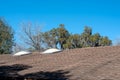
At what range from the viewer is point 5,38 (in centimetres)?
3494

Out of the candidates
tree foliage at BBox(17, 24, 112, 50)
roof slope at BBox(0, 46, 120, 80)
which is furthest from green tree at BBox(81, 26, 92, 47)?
roof slope at BBox(0, 46, 120, 80)

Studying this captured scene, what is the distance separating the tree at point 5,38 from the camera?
34581 mm

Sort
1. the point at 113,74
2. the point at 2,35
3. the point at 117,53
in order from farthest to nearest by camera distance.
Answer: the point at 2,35 < the point at 117,53 < the point at 113,74

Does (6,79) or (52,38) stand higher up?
(52,38)

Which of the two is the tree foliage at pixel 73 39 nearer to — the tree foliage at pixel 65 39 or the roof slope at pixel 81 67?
the tree foliage at pixel 65 39

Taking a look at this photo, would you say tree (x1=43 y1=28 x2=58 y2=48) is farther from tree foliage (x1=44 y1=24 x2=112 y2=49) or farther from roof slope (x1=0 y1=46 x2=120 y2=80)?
roof slope (x1=0 y1=46 x2=120 y2=80)

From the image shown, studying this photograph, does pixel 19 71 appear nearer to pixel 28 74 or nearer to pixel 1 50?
pixel 28 74

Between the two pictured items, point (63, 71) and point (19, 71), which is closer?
point (63, 71)

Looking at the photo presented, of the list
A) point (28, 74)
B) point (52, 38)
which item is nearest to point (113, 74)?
point (28, 74)

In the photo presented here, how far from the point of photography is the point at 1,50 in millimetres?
34594

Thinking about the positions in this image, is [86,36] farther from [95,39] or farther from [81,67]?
[81,67]

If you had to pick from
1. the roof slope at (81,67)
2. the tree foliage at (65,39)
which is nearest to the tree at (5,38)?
the tree foliage at (65,39)

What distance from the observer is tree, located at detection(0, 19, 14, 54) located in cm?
3458

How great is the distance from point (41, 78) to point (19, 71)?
8.61 ft
